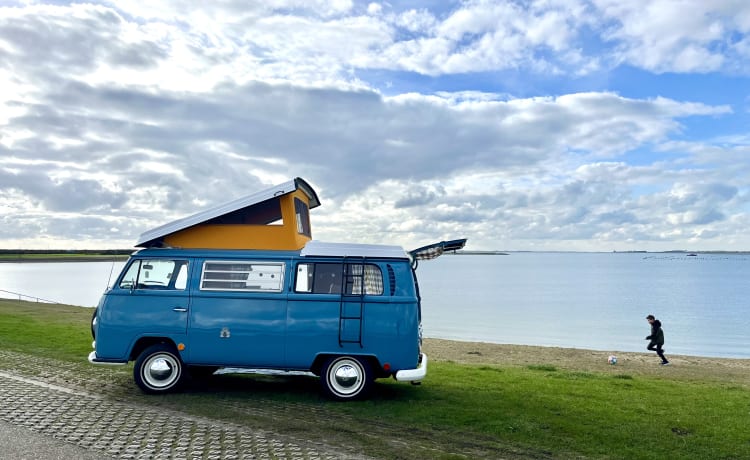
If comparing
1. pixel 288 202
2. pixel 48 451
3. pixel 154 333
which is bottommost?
pixel 48 451

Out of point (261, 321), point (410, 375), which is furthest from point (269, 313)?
point (410, 375)

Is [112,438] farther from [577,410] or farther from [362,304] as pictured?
[577,410]

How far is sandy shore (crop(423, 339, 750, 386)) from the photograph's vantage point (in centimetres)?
2145

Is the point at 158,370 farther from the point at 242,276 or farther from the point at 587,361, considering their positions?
the point at 587,361

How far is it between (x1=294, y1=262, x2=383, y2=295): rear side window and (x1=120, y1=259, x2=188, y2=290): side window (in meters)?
2.06

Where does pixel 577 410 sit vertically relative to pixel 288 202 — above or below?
below

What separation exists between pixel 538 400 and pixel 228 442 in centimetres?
564

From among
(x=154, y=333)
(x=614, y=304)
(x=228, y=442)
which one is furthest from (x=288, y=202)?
(x=614, y=304)

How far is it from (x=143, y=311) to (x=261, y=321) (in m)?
2.06

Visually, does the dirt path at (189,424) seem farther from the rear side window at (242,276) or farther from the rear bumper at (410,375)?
the rear side window at (242,276)

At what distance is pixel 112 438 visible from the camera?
26.1ft

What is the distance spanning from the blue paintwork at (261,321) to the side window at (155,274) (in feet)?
0.32

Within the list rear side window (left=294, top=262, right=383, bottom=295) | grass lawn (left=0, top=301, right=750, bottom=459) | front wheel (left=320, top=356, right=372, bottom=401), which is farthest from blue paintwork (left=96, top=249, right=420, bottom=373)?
grass lawn (left=0, top=301, right=750, bottom=459)

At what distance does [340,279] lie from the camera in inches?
409
